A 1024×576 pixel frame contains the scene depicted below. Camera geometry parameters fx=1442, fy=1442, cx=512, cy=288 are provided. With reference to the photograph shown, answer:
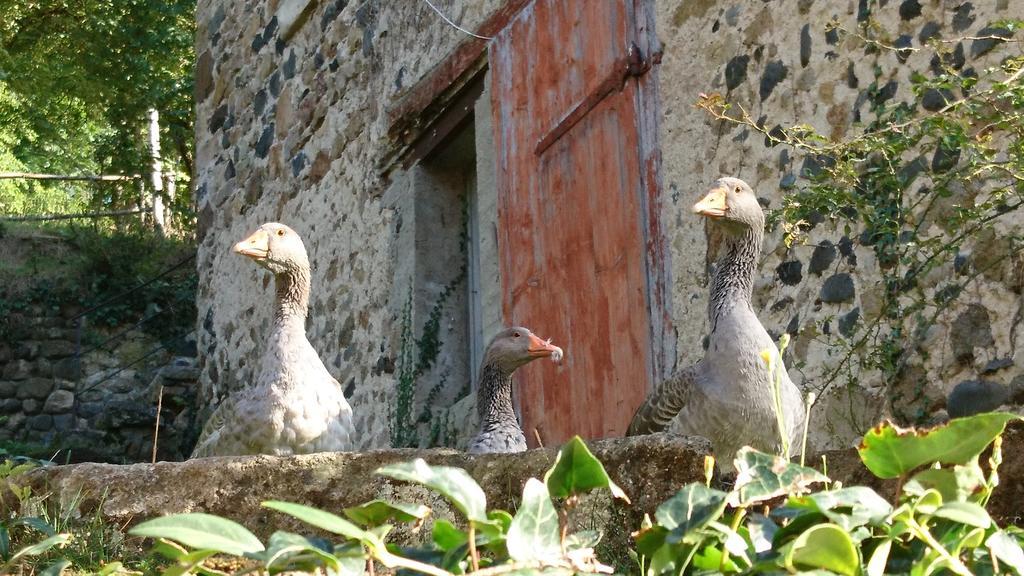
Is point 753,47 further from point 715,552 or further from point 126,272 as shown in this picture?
point 126,272

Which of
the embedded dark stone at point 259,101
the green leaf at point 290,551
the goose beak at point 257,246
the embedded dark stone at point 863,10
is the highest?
the embedded dark stone at point 259,101

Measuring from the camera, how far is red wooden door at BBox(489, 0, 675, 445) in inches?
267

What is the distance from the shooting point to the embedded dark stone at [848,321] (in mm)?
5609

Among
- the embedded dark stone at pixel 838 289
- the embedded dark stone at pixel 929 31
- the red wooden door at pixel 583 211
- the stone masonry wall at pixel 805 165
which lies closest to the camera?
the stone masonry wall at pixel 805 165

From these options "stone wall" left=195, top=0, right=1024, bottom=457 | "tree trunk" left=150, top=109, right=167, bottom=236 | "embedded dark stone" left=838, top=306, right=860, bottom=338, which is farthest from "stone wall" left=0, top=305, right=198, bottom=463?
"embedded dark stone" left=838, top=306, right=860, bottom=338

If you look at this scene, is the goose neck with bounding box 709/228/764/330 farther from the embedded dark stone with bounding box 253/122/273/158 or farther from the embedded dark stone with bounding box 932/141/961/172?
the embedded dark stone with bounding box 253/122/273/158

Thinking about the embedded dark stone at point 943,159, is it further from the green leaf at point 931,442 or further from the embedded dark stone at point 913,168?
the green leaf at point 931,442

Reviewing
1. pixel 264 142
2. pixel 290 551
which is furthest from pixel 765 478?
pixel 264 142

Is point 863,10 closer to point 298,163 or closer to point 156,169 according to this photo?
point 298,163

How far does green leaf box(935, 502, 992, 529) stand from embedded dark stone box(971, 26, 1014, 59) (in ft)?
Answer: 11.7

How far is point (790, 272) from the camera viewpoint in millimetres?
5992

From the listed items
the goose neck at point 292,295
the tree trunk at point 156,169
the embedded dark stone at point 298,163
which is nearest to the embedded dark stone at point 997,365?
the goose neck at point 292,295

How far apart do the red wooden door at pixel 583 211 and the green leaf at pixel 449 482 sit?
444 centimetres

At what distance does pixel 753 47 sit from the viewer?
20.9 ft
